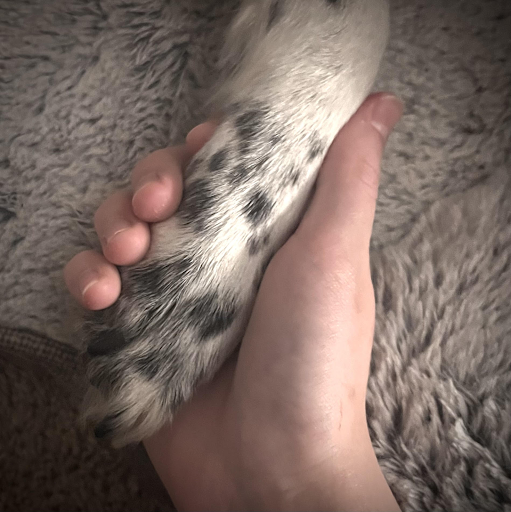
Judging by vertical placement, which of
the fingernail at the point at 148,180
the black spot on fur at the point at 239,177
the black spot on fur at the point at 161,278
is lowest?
the black spot on fur at the point at 161,278

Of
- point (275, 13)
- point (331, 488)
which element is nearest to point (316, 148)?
point (275, 13)

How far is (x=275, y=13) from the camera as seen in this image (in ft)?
2.23

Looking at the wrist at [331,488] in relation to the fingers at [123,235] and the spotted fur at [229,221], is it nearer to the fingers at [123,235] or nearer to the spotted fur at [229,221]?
the spotted fur at [229,221]

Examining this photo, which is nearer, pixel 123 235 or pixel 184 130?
pixel 123 235

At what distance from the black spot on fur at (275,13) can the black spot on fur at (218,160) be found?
0.21 m

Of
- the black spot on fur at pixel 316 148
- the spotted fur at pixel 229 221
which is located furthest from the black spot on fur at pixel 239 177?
the black spot on fur at pixel 316 148

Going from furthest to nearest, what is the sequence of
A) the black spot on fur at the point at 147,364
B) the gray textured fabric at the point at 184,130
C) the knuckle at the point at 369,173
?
the gray textured fabric at the point at 184,130 < the knuckle at the point at 369,173 < the black spot on fur at the point at 147,364

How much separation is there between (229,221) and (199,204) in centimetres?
5

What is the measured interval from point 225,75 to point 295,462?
1.96ft

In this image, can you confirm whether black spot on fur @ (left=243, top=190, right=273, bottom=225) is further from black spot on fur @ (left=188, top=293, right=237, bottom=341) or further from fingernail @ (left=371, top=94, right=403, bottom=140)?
fingernail @ (left=371, top=94, right=403, bottom=140)

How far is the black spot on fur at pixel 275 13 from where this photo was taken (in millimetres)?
675

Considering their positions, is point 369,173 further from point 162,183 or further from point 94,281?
point 94,281

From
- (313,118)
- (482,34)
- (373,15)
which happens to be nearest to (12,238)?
(313,118)

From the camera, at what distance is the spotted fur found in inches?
23.3
